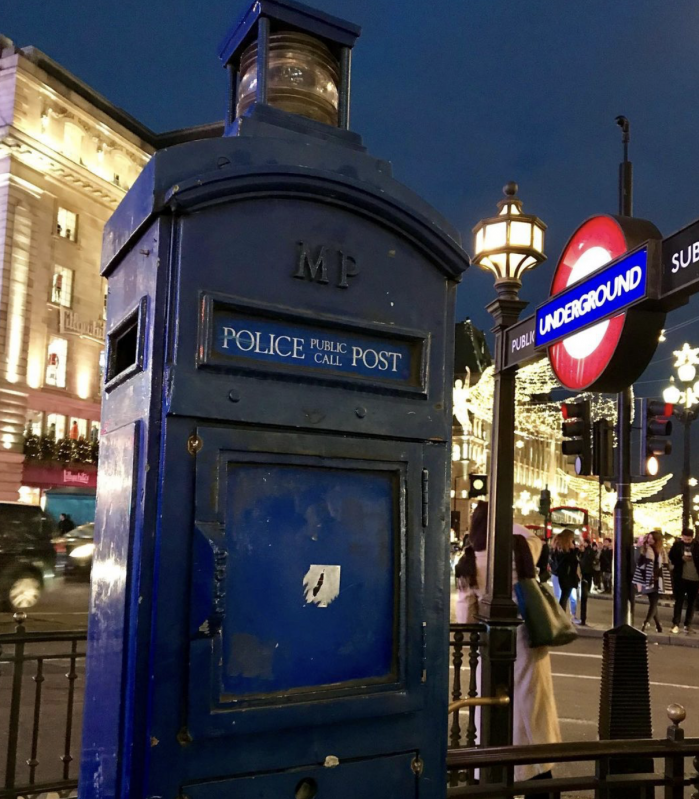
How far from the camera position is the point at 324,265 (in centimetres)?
215

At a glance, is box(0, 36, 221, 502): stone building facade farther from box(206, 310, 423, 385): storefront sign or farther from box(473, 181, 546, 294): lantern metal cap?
box(206, 310, 423, 385): storefront sign

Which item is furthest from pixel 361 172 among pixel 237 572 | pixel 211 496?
pixel 237 572

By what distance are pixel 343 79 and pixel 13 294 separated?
30732 mm

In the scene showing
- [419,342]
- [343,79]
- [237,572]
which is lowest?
[237,572]

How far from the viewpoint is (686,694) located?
9.66 meters

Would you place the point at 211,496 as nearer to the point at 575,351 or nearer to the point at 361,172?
the point at 361,172

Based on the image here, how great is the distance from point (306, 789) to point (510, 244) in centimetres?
562

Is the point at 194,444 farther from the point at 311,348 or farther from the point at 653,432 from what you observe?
the point at 653,432

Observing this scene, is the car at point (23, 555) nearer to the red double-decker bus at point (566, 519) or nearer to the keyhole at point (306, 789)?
the keyhole at point (306, 789)

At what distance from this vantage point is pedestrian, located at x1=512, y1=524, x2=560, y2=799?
544 centimetres

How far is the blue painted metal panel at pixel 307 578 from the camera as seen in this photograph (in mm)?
1952

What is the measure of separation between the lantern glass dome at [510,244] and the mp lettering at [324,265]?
4.92 meters

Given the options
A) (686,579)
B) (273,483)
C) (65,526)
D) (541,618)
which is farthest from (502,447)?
(65,526)

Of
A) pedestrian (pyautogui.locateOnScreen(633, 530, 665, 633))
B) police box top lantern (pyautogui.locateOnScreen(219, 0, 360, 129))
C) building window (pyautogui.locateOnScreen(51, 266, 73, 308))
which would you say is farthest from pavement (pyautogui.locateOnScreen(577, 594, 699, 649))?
building window (pyautogui.locateOnScreen(51, 266, 73, 308))
